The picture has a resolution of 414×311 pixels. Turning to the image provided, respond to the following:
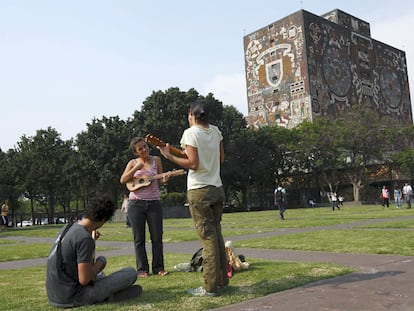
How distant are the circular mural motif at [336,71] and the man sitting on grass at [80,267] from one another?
2378 inches

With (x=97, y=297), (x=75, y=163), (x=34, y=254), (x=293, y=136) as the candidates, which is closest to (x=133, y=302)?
(x=97, y=297)

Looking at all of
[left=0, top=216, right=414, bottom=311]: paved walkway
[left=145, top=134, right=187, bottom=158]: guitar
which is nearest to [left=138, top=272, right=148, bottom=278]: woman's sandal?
[left=145, top=134, right=187, bottom=158]: guitar

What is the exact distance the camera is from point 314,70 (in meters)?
59.8

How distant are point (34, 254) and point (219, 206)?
24.4 ft

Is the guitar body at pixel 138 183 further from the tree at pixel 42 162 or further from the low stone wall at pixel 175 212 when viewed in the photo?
the tree at pixel 42 162

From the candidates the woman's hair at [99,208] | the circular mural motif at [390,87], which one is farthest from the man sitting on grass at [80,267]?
the circular mural motif at [390,87]

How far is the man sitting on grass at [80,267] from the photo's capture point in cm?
419

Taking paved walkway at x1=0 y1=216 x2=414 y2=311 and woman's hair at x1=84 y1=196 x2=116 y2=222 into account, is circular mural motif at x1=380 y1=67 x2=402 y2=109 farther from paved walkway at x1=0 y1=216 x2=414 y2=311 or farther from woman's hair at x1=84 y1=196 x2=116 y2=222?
woman's hair at x1=84 y1=196 x2=116 y2=222

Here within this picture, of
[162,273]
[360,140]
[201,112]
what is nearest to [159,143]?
[201,112]

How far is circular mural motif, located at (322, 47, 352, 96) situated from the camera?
61.9 m

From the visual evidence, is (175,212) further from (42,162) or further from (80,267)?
(80,267)

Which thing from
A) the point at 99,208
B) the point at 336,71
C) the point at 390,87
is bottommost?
the point at 99,208

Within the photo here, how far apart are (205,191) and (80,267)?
1.44 meters

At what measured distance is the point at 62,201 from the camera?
6053 cm
